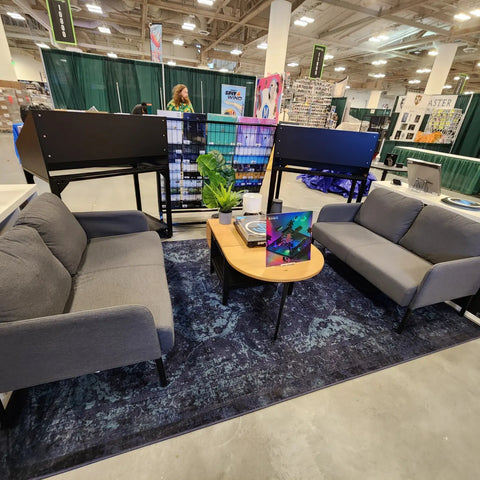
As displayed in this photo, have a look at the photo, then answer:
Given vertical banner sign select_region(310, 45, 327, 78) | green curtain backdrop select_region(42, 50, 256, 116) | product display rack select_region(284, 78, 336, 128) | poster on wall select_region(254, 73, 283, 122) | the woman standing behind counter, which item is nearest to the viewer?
the woman standing behind counter

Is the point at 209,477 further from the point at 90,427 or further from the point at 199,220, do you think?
the point at 199,220

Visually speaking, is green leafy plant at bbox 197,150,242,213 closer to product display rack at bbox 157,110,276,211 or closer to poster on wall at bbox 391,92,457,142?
product display rack at bbox 157,110,276,211

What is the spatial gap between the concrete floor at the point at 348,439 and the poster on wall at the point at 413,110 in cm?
875

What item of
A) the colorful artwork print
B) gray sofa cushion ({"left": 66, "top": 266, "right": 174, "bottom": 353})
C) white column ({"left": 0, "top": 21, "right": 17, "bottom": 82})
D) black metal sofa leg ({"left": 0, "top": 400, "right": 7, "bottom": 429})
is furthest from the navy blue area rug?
white column ({"left": 0, "top": 21, "right": 17, "bottom": 82})

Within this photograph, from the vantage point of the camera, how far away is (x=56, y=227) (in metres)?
1.59

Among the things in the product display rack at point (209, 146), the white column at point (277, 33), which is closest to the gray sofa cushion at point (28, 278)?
the product display rack at point (209, 146)

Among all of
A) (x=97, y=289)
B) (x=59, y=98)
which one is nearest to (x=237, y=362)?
(x=97, y=289)

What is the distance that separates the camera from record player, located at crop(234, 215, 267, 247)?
6.39 ft

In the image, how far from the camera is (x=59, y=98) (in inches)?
284

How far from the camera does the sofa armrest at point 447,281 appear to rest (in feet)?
5.99

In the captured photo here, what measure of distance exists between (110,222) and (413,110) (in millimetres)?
9600

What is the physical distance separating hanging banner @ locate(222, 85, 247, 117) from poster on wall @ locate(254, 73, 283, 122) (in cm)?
54

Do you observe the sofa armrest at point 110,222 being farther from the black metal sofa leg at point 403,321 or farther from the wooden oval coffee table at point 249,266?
the black metal sofa leg at point 403,321

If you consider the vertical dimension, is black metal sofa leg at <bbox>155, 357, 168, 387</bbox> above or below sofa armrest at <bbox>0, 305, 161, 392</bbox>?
below
